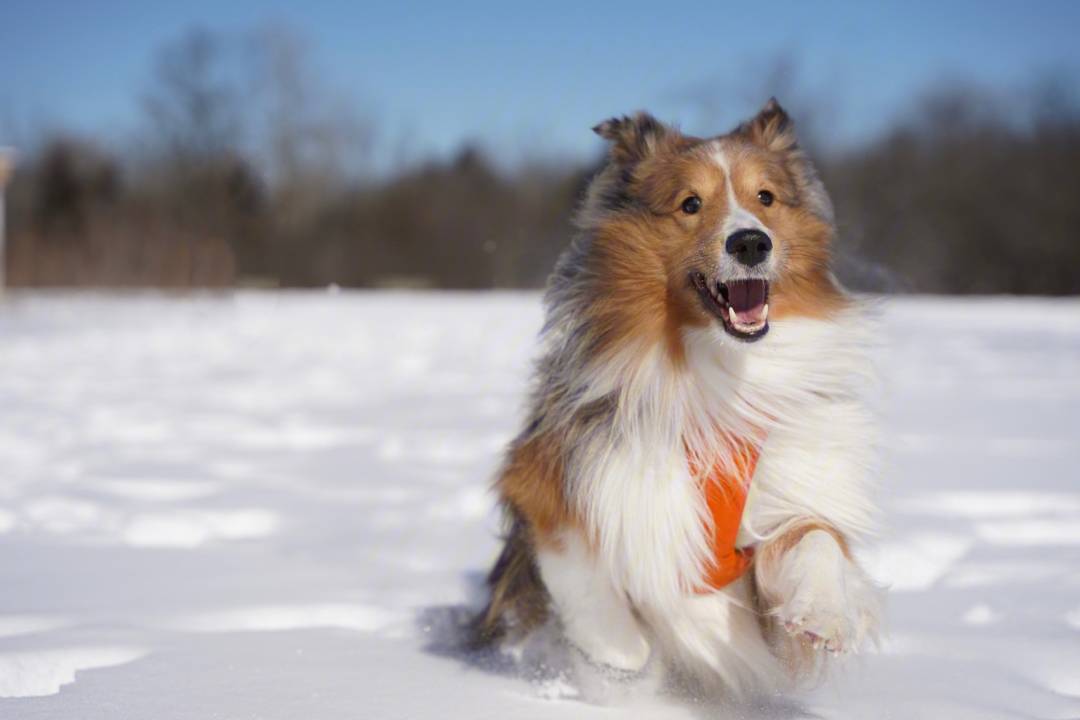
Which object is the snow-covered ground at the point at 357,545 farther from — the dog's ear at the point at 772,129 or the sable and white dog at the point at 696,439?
the dog's ear at the point at 772,129

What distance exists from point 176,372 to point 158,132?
15.2 metres

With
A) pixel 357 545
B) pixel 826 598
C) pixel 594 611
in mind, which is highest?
pixel 826 598

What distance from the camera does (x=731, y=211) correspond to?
249 cm

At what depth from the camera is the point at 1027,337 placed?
1109cm

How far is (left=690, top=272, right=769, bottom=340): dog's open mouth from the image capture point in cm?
239

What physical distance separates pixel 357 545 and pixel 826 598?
2.31 meters

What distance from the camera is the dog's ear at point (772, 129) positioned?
2869 millimetres

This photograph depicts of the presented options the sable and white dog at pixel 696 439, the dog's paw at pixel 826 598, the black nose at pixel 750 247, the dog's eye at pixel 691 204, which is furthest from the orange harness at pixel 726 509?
the dog's eye at pixel 691 204

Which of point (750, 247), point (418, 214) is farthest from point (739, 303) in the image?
point (418, 214)

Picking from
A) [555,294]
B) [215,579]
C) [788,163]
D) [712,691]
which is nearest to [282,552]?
[215,579]

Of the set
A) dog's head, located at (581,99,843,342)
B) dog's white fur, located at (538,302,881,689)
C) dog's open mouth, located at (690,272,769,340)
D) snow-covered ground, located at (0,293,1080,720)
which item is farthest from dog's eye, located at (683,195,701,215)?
snow-covered ground, located at (0,293,1080,720)

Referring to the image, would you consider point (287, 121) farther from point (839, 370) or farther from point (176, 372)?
point (839, 370)

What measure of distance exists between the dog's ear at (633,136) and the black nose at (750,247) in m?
0.58

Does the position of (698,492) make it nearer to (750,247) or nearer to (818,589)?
(818,589)
